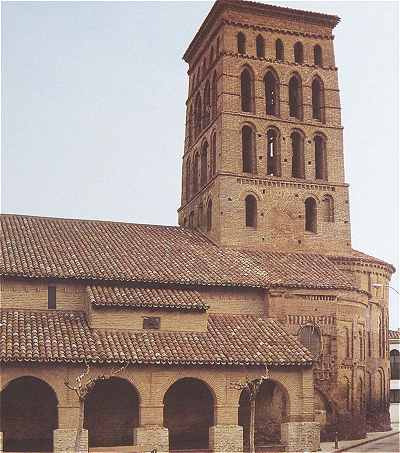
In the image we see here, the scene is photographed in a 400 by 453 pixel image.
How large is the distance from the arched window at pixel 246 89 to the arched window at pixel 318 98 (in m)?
3.66

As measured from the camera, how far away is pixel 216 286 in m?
34.3

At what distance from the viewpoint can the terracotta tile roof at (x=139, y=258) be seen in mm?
33000

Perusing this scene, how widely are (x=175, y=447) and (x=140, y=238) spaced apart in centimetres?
1063

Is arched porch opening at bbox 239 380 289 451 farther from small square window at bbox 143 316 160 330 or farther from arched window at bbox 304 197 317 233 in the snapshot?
arched window at bbox 304 197 317 233

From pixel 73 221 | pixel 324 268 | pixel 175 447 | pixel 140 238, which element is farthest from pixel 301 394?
pixel 73 221

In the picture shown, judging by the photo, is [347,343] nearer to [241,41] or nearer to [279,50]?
[279,50]

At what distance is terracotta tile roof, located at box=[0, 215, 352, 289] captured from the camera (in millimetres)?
33000

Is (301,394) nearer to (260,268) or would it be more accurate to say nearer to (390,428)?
(260,268)

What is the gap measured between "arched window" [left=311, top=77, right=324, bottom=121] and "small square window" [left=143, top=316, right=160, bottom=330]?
1686 cm

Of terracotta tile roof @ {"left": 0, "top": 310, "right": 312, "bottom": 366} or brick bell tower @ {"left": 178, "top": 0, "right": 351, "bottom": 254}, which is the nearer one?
terracotta tile roof @ {"left": 0, "top": 310, "right": 312, "bottom": 366}

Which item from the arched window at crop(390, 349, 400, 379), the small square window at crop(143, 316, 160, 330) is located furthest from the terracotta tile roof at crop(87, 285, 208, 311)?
the arched window at crop(390, 349, 400, 379)

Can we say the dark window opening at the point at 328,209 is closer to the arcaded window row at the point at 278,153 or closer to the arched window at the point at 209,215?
the arcaded window row at the point at 278,153

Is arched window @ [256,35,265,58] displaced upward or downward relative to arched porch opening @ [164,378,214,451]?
upward

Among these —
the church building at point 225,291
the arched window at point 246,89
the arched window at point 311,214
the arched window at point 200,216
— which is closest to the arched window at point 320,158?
the church building at point 225,291
